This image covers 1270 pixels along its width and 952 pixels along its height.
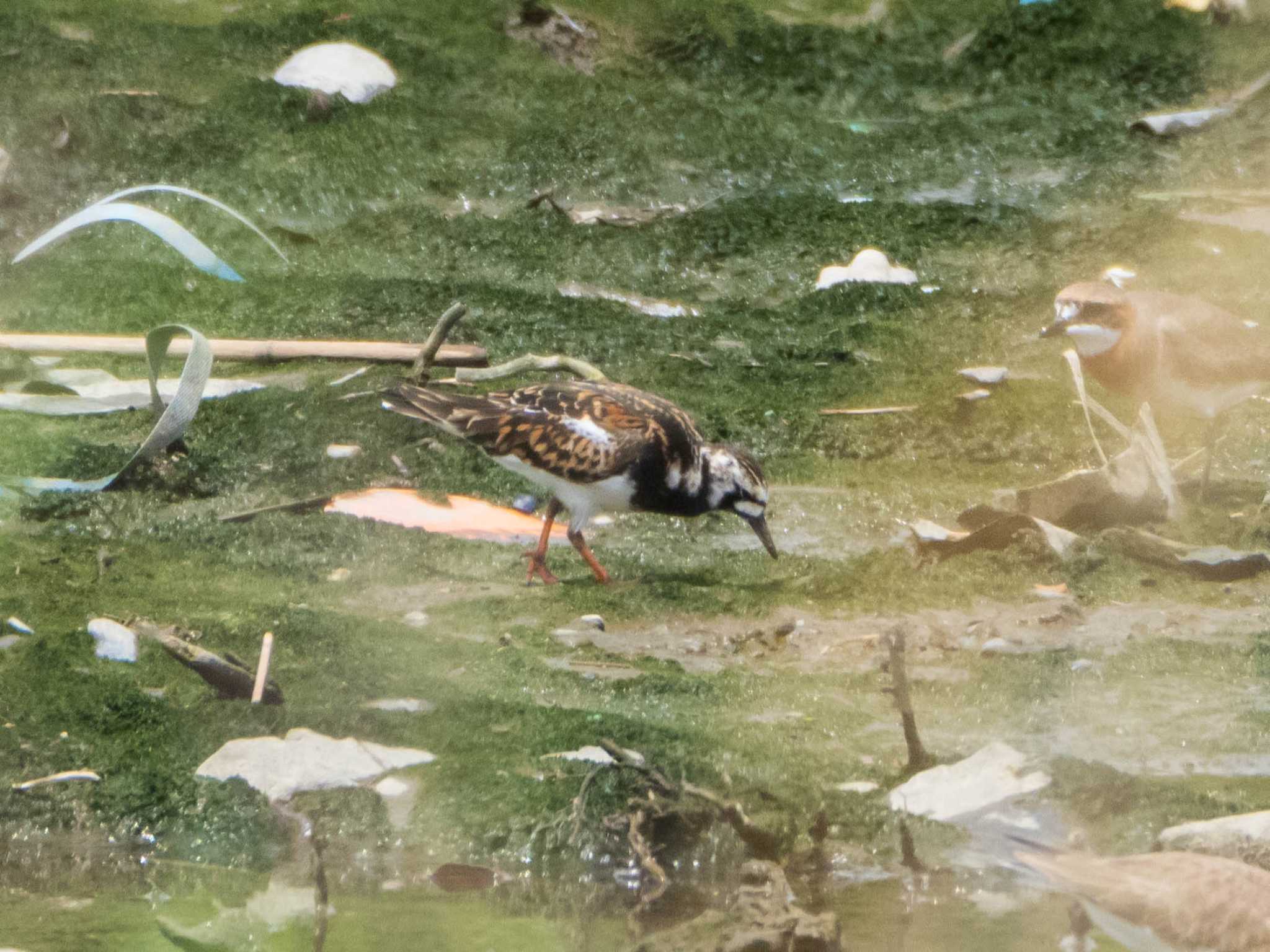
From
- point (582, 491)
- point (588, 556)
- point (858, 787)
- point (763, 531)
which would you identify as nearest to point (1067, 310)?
point (763, 531)

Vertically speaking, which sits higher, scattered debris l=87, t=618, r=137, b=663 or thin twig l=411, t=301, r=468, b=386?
scattered debris l=87, t=618, r=137, b=663

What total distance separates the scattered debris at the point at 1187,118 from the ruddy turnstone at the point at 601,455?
15.6 ft

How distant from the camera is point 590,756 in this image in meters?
3.82

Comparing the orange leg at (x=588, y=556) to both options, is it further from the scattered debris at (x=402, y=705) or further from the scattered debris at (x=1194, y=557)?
the scattered debris at (x=1194, y=557)

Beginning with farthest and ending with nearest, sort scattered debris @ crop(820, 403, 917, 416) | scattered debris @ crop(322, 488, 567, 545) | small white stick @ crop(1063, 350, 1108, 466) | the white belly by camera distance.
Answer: scattered debris @ crop(820, 403, 917, 416) → small white stick @ crop(1063, 350, 1108, 466) → scattered debris @ crop(322, 488, 567, 545) → the white belly

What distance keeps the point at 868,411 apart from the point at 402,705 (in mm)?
3078

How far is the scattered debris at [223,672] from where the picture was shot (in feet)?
13.3

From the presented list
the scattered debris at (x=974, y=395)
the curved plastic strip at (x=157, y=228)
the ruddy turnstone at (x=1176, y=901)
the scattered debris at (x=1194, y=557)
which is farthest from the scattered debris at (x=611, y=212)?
the ruddy turnstone at (x=1176, y=901)

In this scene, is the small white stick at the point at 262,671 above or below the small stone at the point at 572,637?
above

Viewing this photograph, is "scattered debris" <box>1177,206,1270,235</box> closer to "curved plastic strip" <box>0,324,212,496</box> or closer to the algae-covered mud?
the algae-covered mud

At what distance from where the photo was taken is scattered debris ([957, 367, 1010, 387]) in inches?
270

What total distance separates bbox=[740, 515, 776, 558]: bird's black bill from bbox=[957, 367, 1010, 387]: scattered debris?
1.80 m

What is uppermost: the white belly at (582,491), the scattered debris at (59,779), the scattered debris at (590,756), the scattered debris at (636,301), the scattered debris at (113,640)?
the scattered debris at (590,756)

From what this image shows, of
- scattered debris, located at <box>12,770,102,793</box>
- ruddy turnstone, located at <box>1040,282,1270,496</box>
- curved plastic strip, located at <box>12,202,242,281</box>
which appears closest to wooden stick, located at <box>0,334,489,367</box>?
curved plastic strip, located at <box>12,202,242,281</box>
